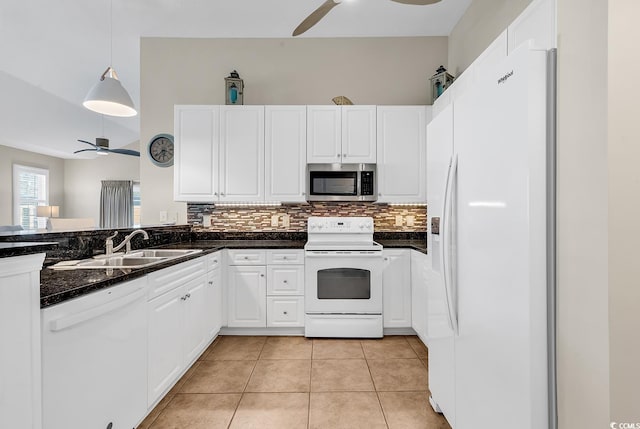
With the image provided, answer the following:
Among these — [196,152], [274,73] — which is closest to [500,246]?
[196,152]

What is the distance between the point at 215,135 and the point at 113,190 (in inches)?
264

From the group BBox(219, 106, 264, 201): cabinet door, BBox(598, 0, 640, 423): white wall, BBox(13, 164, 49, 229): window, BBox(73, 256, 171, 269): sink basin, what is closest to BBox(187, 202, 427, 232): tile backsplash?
BBox(219, 106, 264, 201): cabinet door

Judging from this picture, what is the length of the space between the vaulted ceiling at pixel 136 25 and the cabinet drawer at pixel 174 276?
245cm

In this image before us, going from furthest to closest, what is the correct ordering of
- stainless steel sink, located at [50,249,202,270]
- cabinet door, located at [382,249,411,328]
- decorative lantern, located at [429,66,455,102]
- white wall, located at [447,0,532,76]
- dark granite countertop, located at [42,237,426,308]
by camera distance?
decorative lantern, located at [429,66,455,102] → cabinet door, located at [382,249,411,328] → white wall, located at [447,0,532,76] → stainless steel sink, located at [50,249,202,270] → dark granite countertop, located at [42,237,426,308]

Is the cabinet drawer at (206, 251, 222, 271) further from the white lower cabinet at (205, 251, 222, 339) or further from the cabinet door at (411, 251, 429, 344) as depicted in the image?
the cabinet door at (411, 251, 429, 344)

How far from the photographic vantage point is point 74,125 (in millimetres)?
6480

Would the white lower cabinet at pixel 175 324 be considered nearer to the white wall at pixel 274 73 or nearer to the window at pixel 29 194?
the white wall at pixel 274 73

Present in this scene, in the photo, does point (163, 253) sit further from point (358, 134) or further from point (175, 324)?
point (358, 134)

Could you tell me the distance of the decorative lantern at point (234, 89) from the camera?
322 cm

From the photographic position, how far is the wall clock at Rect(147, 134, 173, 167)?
11.4ft

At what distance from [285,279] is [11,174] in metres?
7.41

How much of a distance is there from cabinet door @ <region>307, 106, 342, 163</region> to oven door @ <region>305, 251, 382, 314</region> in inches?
38.6

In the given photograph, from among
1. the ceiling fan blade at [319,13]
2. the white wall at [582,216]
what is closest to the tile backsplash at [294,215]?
the ceiling fan blade at [319,13]

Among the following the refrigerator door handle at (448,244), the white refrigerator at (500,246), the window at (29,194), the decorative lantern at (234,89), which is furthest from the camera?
the window at (29,194)
